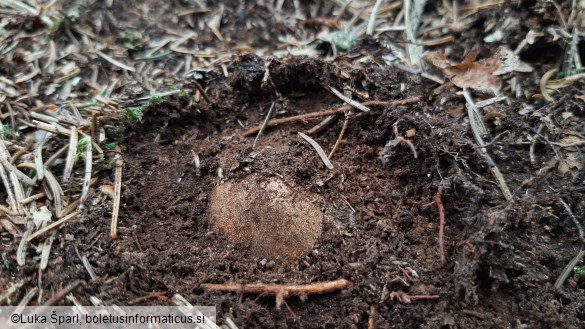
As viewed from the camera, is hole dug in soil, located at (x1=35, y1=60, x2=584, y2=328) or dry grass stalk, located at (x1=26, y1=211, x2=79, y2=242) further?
dry grass stalk, located at (x1=26, y1=211, x2=79, y2=242)

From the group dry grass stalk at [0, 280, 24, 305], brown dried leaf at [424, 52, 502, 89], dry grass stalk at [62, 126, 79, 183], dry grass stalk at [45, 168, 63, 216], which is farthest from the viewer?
brown dried leaf at [424, 52, 502, 89]

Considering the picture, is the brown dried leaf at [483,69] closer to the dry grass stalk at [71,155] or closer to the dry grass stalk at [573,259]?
the dry grass stalk at [573,259]

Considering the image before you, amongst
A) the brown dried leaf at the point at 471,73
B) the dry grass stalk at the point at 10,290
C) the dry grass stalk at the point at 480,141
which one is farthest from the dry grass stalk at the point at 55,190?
the brown dried leaf at the point at 471,73

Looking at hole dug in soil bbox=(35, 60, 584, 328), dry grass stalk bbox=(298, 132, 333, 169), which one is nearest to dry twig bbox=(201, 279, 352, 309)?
hole dug in soil bbox=(35, 60, 584, 328)

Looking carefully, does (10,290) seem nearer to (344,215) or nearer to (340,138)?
(344,215)

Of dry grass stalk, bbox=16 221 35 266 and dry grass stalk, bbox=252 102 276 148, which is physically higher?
dry grass stalk, bbox=252 102 276 148

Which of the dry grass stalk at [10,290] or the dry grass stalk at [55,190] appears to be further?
the dry grass stalk at [55,190]

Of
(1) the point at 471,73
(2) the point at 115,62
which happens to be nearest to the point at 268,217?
(1) the point at 471,73

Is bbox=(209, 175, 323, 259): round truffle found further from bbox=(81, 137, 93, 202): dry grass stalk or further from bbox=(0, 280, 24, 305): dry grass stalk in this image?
bbox=(0, 280, 24, 305): dry grass stalk
